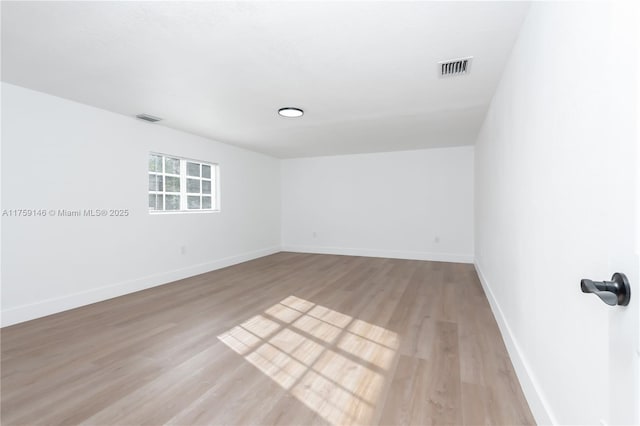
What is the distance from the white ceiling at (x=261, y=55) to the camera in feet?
5.82

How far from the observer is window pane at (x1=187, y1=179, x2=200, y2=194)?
4.98 meters

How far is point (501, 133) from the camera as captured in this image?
8.67ft

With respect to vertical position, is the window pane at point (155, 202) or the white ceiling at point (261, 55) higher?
the white ceiling at point (261, 55)

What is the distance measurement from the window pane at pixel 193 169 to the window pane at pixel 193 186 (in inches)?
4.7

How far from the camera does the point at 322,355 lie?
223 cm

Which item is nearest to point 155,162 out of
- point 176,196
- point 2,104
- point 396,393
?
point 176,196

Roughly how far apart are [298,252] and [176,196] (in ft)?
10.6

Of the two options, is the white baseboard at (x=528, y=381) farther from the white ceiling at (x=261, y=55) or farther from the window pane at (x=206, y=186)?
the window pane at (x=206, y=186)

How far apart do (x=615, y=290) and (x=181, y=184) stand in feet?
17.1

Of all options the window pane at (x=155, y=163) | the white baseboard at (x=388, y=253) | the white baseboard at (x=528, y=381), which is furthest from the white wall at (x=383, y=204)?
the white baseboard at (x=528, y=381)

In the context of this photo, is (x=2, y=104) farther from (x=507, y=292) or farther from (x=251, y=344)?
(x=507, y=292)

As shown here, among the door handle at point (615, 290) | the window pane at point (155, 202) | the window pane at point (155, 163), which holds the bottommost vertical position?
the door handle at point (615, 290)

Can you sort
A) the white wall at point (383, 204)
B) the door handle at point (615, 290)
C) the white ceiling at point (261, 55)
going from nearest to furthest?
the door handle at point (615, 290) → the white ceiling at point (261, 55) → the white wall at point (383, 204)

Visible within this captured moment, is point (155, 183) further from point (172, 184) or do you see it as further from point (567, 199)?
point (567, 199)
